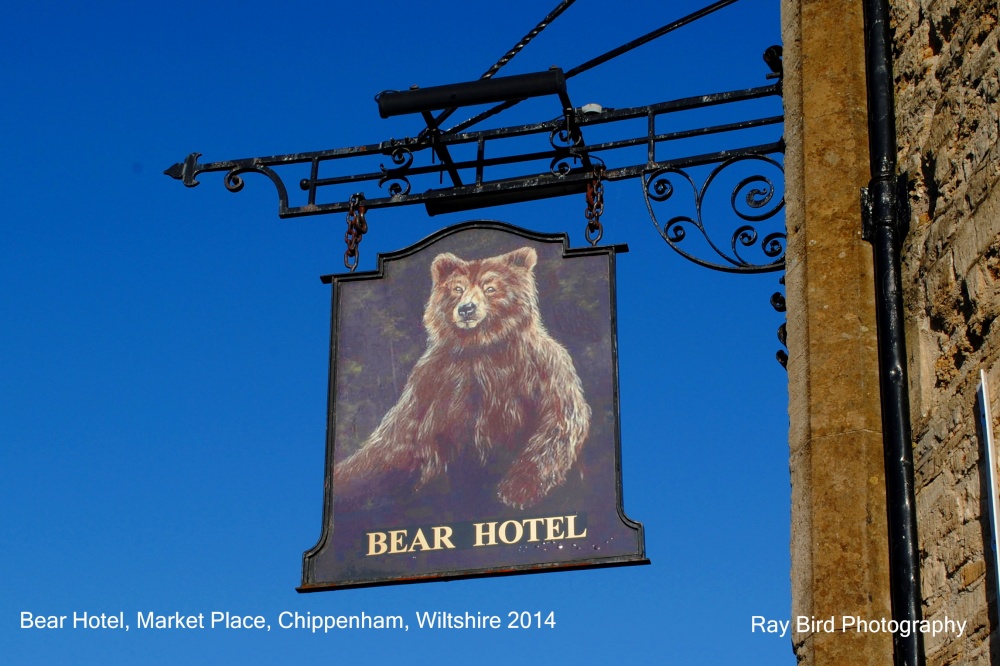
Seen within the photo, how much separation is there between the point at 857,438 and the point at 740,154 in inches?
65.2

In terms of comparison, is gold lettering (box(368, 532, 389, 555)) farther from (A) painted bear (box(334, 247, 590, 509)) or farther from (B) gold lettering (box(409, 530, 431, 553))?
(A) painted bear (box(334, 247, 590, 509))

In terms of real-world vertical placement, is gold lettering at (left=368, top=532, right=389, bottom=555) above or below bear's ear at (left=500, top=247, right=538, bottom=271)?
below

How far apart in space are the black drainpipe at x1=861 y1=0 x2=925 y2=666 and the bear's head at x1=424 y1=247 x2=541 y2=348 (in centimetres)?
147

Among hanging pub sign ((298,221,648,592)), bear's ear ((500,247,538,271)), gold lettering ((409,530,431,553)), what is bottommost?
gold lettering ((409,530,431,553))

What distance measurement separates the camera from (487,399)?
676 cm

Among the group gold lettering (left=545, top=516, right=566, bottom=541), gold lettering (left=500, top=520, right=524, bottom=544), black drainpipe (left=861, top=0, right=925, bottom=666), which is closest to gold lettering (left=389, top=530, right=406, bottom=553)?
gold lettering (left=500, top=520, right=524, bottom=544)

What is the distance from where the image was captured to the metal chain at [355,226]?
24.1 ft

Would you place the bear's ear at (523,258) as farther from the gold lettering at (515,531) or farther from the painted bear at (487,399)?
the gold lettering at (515,531)

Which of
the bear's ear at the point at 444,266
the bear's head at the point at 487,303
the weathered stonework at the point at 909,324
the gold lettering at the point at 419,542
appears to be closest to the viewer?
the weathered stonework at the point at 909,324

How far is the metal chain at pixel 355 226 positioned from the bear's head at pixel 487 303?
0.46 m

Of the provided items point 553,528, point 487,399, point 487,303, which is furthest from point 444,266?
point 553,528

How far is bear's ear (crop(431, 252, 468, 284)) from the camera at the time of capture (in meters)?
7.13

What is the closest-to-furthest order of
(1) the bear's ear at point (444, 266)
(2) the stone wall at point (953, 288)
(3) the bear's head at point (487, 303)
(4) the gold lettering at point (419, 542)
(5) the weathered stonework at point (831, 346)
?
(2) the stone wall at point (953, 288)
(5) the weathered stonework at point (831, 346)
(4) the gold lettering at point (419, 542)
(3) the bear's head at point (487, 303)
(1) the bear's ear at point (444, 266)

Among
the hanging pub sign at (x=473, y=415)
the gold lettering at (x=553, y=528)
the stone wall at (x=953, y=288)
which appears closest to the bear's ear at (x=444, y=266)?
the hanging pub sign at (x=473, y=415)
